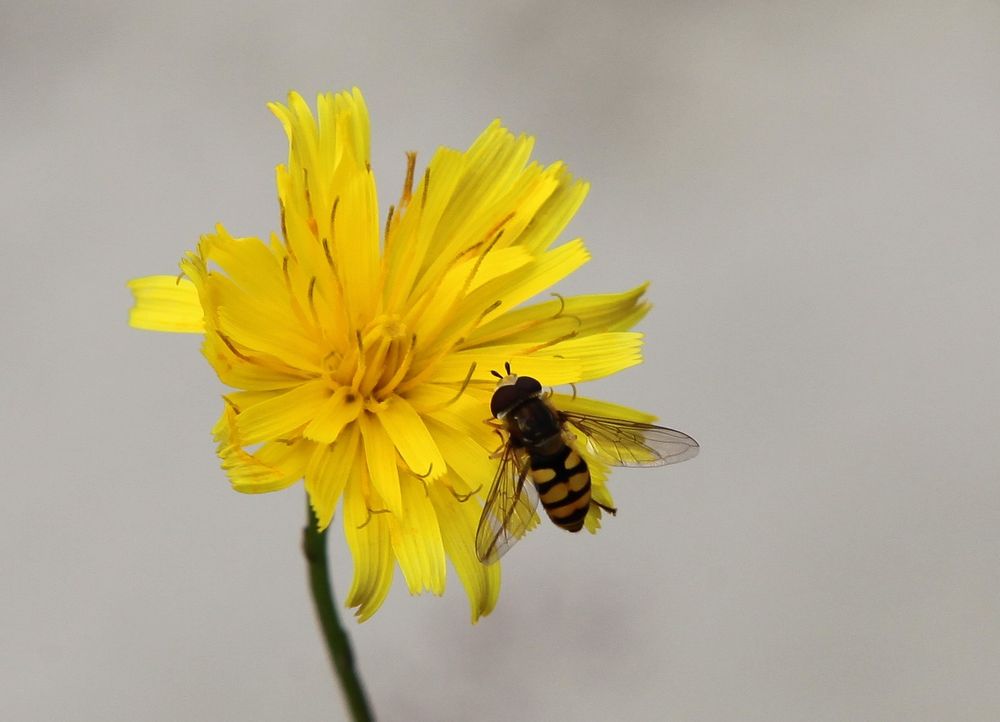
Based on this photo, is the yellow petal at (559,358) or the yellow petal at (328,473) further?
the yellow petal at (559,358)

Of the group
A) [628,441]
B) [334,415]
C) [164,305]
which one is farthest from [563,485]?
[164,305]

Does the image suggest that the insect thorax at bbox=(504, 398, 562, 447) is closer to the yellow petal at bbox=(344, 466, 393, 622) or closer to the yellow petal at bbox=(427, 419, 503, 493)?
the yellow petal at bbox=(427, 419, 503, 493)

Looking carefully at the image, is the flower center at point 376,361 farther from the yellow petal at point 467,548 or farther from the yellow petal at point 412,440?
the yellow petal at point 467,548

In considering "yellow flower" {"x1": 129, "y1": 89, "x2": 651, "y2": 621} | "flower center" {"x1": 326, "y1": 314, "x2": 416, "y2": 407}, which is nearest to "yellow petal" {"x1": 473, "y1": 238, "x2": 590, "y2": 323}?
"yellow flower" {"x1": 129, "y1": 89, "x2": 651, "y2": 621}

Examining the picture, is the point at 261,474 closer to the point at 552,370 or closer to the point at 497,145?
the point at 552,370

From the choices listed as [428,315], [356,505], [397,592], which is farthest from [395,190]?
[356,505]

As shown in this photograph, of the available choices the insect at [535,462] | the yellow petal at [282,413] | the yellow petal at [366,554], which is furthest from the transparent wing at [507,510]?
the yellow petal at [282,413]
